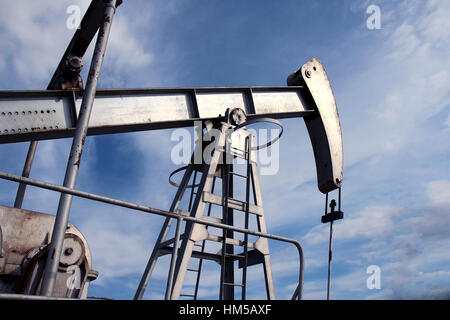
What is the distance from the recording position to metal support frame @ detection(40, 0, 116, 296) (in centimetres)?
284

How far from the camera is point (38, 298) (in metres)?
2.24

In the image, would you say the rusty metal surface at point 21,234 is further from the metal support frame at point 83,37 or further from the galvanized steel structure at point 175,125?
the metal support frame at point 83,37

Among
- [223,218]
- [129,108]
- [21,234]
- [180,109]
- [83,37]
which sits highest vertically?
[83,37]

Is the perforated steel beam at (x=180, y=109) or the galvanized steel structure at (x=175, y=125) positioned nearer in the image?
the galvanized steel structure at (x=175, y=125)

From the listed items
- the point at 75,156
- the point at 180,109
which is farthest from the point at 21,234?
the point at 180,109

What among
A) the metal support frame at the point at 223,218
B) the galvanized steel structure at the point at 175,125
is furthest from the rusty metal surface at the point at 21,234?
the metal support frame at the point at 223,218

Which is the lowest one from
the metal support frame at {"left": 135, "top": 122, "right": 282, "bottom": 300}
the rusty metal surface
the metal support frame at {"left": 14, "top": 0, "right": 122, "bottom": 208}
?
the rusty metal surface

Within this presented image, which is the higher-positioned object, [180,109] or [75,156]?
[180,109]

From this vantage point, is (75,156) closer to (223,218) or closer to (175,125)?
(175,125)

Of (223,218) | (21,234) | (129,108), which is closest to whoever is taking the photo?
(21,234)

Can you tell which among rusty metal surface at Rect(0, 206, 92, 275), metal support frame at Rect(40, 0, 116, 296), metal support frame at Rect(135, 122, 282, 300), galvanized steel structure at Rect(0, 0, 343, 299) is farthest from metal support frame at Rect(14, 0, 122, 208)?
metal support frame at Rect(135, 122, 282, 300)

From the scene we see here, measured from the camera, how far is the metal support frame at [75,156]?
112 inches

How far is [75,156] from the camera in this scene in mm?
3232

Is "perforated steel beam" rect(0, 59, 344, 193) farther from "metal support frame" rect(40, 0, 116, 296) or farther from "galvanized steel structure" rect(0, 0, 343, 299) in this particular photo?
"metal support frame" rect(40, 0, 116, 296)
